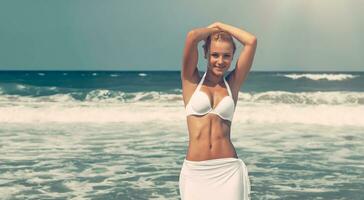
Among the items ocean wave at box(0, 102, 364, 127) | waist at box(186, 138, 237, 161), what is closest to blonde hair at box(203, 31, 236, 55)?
waist at box(186, 138, 237, 161)

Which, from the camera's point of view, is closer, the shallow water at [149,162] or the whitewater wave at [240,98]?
the shallow water at [149,162]

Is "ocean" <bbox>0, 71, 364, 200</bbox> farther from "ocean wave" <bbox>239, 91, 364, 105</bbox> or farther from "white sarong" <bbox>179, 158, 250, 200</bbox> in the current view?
"ocean wave" <bbox>239, 91, 364, 105</bbox>

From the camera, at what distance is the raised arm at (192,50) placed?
3.29m

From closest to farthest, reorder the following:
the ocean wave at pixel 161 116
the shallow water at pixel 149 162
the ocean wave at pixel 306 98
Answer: the shallow water at pixel 149 162
the ocean wave at pixel 161 116
the ocean wave at pixel 306 98

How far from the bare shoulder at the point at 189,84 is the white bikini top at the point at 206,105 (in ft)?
0.19

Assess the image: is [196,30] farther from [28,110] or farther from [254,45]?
[28,110]

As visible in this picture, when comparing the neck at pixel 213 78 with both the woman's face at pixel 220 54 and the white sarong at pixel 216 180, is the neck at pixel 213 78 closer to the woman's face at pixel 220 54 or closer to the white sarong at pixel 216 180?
the woman's face at pixel 220 54

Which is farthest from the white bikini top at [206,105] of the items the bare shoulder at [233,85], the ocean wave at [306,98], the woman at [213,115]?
the ocean wave at [306,98]

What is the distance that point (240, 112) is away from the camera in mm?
22156

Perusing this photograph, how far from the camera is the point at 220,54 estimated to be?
10.8 ft

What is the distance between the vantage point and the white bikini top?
10.9ft

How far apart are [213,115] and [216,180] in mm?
432

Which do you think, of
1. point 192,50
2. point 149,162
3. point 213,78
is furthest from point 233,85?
point 149,162

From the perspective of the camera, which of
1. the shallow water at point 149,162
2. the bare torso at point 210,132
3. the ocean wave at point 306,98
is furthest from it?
the ocean wave at point 306,98
